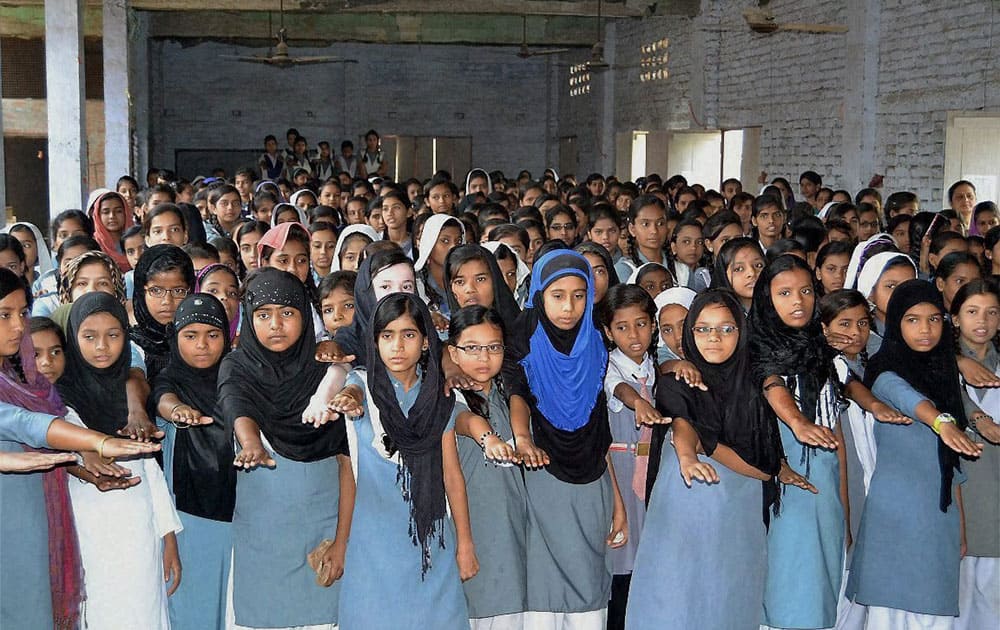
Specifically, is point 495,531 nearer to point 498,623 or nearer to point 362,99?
point 498,623

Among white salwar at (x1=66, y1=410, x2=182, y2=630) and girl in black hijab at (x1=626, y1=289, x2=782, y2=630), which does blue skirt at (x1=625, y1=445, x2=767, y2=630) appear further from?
white salwar at (x1=66, y1=410, x2=182, y2=630)

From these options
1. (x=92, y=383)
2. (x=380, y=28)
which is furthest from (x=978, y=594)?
(x=380, y=28)

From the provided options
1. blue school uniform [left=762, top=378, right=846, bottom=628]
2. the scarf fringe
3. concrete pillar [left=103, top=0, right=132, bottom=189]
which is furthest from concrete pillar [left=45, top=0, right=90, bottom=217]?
blue school uniform [left=762, top=378, right=846, bottom=628]

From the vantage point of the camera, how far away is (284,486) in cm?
320

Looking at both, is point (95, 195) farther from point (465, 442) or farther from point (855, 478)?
point (855, 478)

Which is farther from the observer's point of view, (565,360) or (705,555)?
(565,360)

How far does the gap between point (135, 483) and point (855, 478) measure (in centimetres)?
238

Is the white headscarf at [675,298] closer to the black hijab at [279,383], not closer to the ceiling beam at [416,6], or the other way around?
the black hijab at [279,383]

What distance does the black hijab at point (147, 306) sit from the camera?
3779mm

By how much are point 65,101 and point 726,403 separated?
9.97 metres

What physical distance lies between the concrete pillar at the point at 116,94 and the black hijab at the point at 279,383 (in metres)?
11.1

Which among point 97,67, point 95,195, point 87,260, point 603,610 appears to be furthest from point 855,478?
point 97,67

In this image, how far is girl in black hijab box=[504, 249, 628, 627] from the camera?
3.42 meters

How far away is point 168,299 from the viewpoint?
3.91 metres
